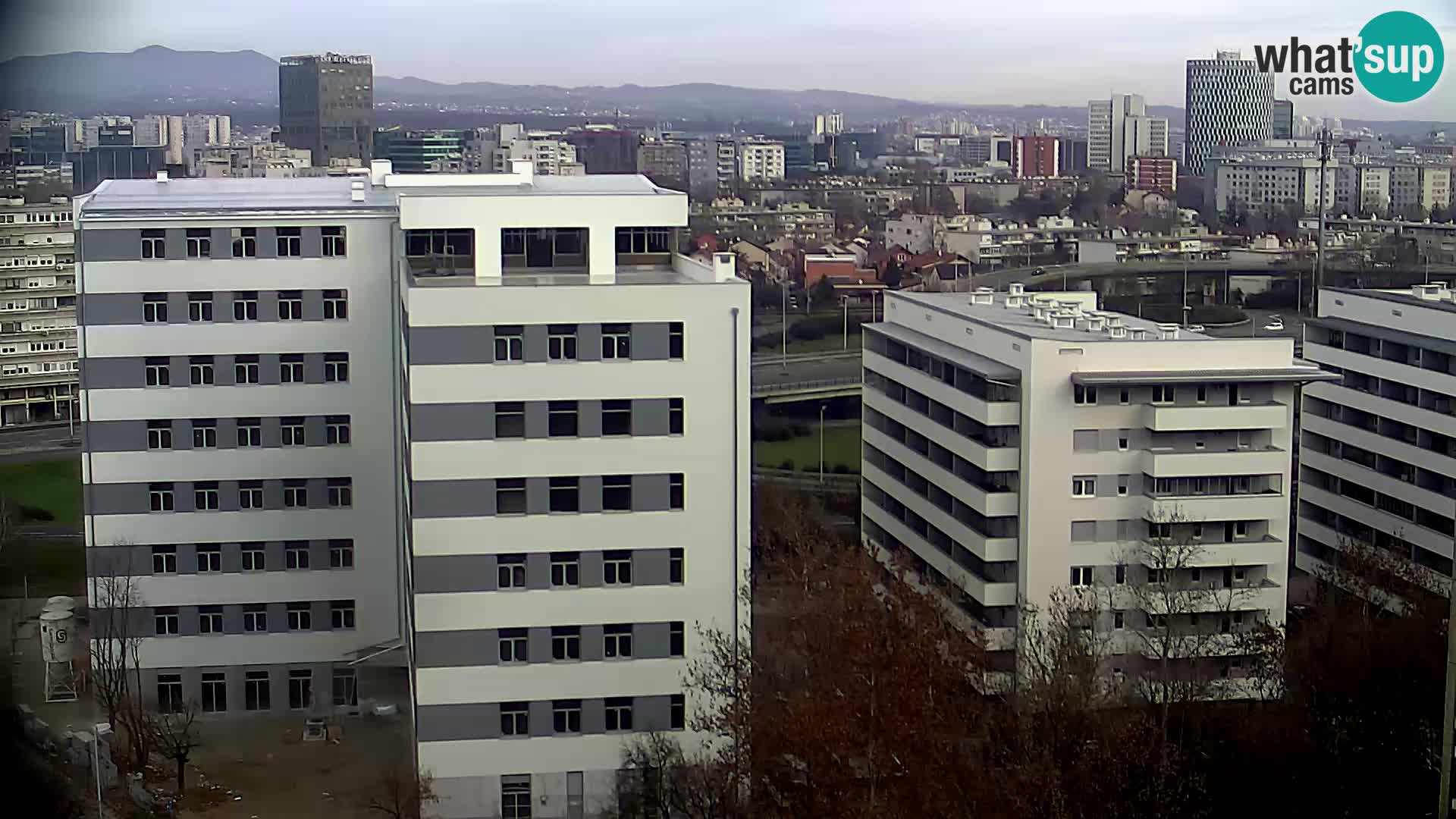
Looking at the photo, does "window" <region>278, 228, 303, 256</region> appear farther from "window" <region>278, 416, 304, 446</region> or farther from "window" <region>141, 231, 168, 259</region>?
"window" <region>278, 416, 304, 446</region>

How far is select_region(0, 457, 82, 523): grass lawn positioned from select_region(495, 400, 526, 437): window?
5271 millimetres

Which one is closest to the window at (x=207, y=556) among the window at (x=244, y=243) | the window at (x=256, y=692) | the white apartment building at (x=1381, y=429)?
the window at (x=256, y=692)

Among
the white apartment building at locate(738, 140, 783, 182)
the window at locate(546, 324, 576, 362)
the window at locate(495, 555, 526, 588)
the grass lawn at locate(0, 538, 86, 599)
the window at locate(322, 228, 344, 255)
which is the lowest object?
the grass lawn at locate(0, 538, 86, 599)

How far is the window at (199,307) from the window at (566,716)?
1915 millimetres

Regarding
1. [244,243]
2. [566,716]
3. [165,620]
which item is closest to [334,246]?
[244,243]

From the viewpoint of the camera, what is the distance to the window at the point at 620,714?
454 cm

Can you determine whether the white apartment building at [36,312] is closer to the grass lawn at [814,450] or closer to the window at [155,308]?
the grass lawn at [814,450]

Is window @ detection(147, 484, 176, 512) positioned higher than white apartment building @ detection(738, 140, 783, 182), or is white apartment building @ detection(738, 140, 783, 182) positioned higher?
white apartment building @ detection(738, 140, 783, 182)

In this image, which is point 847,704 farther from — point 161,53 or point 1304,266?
point 1304,266

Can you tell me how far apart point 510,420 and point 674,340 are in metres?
0.47

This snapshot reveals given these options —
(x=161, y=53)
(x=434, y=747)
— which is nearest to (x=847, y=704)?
(x=434, y=747)

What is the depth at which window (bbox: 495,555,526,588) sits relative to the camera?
4469mm

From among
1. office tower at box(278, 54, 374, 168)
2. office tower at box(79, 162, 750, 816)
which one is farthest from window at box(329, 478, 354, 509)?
office tower at box(278, 54, 374, 168)

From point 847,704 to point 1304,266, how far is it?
10191 millimetres
